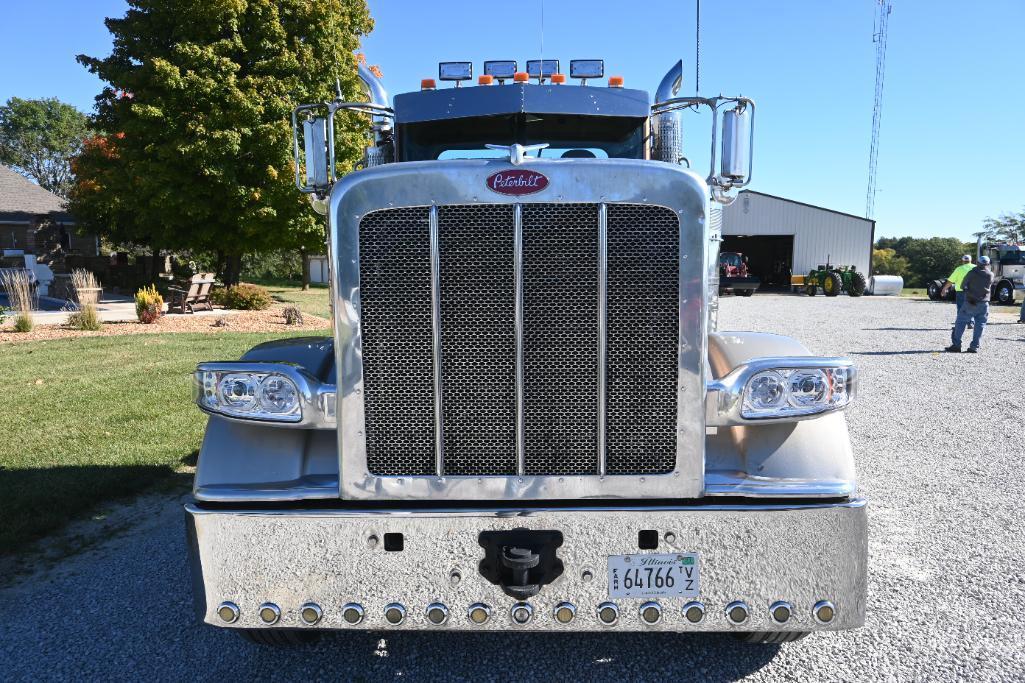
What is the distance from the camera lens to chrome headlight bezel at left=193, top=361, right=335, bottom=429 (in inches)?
99.4

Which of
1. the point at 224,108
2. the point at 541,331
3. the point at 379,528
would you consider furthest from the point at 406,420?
the point at 224,108

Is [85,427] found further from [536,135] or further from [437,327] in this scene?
[437,327]

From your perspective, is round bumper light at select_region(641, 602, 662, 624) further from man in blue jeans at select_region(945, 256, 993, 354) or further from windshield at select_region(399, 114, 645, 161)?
man in blue jeans at select_region(945, 256, 993, 354)

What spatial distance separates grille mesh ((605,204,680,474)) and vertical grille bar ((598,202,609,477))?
0.02 m

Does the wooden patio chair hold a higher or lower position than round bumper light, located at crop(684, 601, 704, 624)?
higher

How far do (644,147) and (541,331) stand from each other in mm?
2273

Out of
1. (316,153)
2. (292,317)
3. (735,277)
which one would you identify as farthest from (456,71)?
(735,277)

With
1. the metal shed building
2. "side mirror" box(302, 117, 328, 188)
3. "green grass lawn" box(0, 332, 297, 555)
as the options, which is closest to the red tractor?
the metal shed building

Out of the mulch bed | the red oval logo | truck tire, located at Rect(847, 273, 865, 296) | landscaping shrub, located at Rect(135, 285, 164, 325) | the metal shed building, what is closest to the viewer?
the red oval logo

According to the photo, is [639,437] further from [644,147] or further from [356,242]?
[644,147]

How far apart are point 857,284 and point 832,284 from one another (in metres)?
1.19

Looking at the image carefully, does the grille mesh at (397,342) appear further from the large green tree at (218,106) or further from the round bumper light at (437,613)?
the large green tree at (218,106)

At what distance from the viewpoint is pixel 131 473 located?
533cm

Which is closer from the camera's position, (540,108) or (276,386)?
(276,386)
